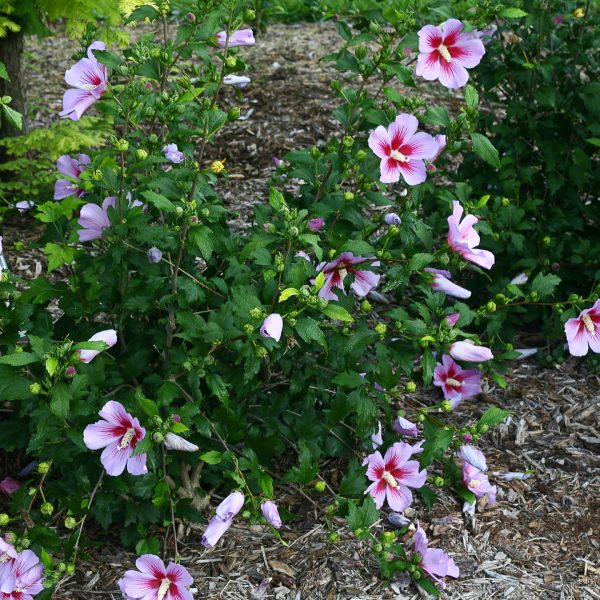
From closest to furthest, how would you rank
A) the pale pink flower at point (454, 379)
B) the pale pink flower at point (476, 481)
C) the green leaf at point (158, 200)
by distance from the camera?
1. the green leaf at point (158, 200)
2. the pale pink flower at point (476, 481)
3. the pale pink flower at point (454, 379)

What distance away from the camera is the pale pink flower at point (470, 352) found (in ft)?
7.84

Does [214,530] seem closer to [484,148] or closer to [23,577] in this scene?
[23,577]

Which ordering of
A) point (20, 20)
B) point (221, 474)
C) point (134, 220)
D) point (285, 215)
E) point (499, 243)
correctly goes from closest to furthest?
point (285, 215), point (134, 220), point (221, 474), point (499, 243), point (20, 20)

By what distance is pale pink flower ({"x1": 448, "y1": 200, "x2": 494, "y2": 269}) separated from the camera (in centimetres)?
256

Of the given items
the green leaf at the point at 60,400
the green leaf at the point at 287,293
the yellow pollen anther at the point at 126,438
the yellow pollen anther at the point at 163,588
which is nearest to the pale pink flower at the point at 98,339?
the green leaf at the point at 60,400

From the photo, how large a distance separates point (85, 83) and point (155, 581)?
1505 millimetres

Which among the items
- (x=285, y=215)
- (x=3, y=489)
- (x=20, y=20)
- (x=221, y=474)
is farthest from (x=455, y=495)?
(x=20, y=20)

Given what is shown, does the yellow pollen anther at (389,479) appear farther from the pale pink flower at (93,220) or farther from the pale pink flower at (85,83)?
the pale pink flower at (85,83)

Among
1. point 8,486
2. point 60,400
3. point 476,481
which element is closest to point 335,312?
point 60,400

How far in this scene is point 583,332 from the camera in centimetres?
282

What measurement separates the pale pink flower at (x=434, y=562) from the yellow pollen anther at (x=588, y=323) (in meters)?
0.90

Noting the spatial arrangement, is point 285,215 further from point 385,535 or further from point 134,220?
point 385,535

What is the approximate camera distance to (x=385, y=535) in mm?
2559

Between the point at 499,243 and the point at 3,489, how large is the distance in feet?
7.63
